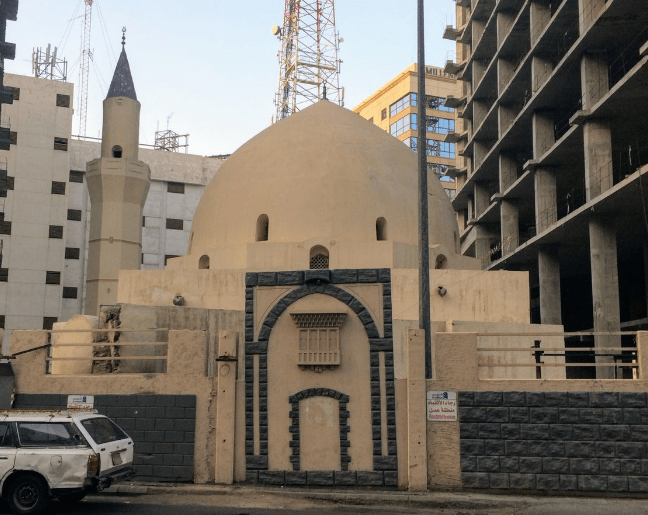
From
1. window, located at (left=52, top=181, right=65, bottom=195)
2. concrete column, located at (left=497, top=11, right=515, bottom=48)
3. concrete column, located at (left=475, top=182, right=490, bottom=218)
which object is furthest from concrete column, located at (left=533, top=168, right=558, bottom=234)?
window, located at (left=52, top=181, right=65, bottom=195)

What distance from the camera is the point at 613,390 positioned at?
13.1 m

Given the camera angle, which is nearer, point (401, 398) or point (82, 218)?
point (401, 398)

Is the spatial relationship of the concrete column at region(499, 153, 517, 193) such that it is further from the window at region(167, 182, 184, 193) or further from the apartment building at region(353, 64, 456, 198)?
the apartment building at region(353, 64, 456, 198)

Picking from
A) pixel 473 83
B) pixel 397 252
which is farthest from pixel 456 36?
pixel 397 252

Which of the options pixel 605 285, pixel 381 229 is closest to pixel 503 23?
pixel 605 285

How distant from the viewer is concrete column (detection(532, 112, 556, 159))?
3225 cm

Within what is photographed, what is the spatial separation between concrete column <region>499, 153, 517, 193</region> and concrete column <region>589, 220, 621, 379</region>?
12.4m

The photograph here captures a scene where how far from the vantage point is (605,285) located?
84.5 feet

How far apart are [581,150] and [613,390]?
18420mm

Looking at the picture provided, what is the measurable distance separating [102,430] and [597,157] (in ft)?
66.4

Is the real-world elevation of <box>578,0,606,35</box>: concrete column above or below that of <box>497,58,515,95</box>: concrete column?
below

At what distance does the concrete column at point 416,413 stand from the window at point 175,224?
42.0 meters

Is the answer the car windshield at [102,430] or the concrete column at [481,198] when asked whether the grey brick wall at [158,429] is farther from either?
the concrete column at [481,198]

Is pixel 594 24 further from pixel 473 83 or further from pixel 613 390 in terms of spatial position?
pixel 473 83
